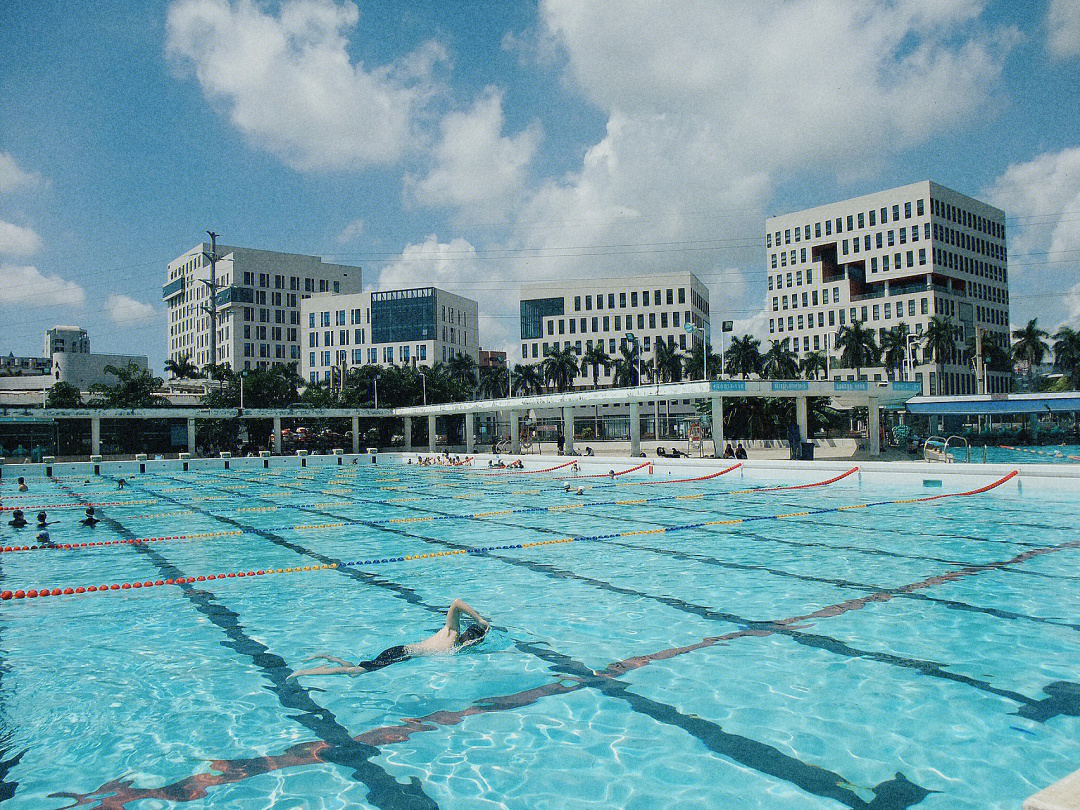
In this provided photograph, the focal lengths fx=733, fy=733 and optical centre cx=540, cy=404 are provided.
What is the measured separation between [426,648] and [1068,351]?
84.3 m

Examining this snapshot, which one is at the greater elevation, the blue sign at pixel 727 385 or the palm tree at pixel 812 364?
the palm tree at pixel 812 364

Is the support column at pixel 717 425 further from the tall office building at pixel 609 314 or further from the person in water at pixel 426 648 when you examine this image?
the tall office building at pixel 609 314

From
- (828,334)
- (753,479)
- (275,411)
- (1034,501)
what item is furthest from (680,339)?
(1034,501)

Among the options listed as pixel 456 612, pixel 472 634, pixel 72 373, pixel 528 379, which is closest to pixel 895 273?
pixel 528 379

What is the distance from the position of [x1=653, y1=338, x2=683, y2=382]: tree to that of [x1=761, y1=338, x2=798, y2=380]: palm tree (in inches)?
359

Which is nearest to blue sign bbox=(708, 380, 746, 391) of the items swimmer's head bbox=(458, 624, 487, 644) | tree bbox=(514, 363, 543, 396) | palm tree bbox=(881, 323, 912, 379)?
swimmer's head bbox=(458, 624, 487, 644)

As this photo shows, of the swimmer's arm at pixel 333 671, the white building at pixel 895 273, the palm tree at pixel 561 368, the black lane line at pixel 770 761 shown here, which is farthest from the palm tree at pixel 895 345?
the swimmer's arm at pixel 333 671

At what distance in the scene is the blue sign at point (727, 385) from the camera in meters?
32.4

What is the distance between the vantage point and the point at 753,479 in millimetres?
28031

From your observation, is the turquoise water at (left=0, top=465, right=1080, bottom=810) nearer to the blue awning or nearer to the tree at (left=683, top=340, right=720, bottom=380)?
the blue awning

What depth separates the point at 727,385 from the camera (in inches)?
1277

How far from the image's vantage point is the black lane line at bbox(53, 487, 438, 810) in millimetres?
4922

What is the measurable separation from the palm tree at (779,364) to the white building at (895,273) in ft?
36.4

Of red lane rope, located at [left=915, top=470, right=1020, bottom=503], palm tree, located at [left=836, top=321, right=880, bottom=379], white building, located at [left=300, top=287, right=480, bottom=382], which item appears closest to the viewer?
red lane rope, located at [left=915, top=470, right=1020, bottom=503]
